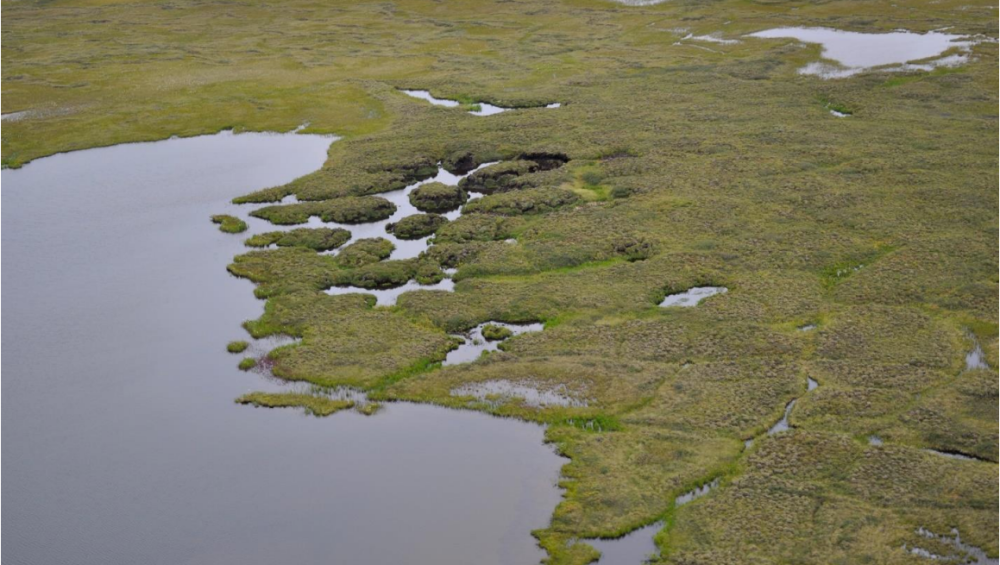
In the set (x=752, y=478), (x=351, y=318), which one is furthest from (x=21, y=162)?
(x=752, y=478)

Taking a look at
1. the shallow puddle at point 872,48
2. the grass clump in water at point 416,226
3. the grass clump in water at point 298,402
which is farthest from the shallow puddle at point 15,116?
the shallow puddle at point 872,48

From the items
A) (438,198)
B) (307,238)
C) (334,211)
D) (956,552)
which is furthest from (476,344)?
(956,552)

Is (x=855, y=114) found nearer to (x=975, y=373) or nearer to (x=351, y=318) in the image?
(x=975, y=373)

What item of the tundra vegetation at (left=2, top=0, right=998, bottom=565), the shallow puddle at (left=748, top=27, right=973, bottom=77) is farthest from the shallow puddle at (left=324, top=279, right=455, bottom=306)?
the shallow puddle at (left=748, top=27, right=973, bottom=77)

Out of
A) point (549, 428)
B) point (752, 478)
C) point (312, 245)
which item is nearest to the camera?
point (752, 478)

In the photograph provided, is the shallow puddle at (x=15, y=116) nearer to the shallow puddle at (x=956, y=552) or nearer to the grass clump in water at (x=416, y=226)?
the grass clump in water at (x=416, y=226)

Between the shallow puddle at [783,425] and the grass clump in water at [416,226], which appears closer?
the shallow puddle at [783,425]
